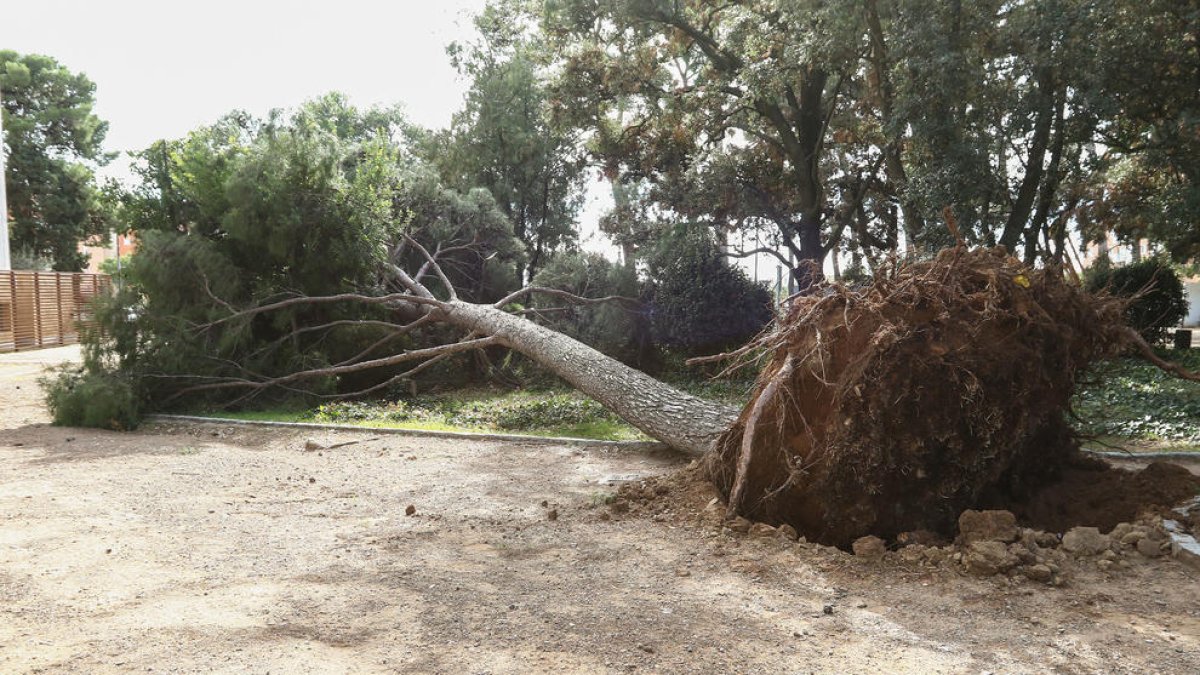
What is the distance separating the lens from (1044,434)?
5586mm

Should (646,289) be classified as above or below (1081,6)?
below

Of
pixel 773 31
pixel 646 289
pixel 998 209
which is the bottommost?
pixel 646 289

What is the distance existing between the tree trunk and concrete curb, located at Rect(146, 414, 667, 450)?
33 centimetres

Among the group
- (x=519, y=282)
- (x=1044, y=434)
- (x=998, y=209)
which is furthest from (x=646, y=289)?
(x=1044, y=434)

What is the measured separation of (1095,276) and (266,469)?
17.2 m

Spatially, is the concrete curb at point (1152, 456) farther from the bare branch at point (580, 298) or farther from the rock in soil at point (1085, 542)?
the bare branch at point (580, 298)

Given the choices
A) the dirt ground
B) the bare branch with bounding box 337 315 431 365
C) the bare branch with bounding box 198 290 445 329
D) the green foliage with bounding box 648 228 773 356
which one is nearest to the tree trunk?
the bare branch with bounding box 337 315 431 365

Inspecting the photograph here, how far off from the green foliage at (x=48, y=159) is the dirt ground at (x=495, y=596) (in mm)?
31763

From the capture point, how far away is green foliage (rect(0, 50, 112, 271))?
31.8m

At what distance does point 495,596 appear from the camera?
4.02 metres

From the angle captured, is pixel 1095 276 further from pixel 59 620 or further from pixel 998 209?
pixel 59 620

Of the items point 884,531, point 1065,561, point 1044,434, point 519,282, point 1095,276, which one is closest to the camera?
point 1065,561

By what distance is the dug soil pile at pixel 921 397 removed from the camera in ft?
16.1

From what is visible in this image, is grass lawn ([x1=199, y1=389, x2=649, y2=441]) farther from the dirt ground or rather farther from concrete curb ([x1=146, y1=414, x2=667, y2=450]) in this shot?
the dirt ground
